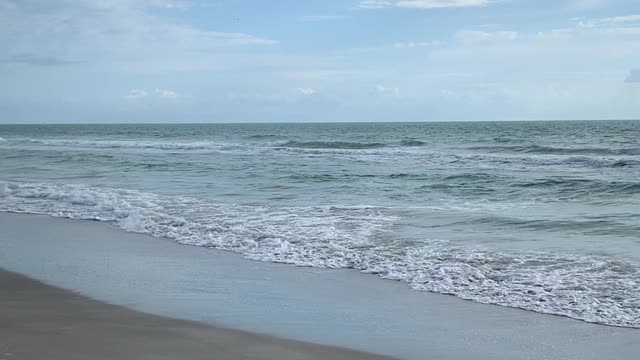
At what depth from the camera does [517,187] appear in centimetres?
1784

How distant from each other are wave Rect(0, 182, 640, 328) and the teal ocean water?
0.08 feet

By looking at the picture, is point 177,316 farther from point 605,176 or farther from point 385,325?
point 605,176

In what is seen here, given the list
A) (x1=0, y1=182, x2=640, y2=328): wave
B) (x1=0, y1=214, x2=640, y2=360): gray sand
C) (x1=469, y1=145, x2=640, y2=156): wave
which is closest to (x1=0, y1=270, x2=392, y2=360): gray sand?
(x1=0, y1=214, x2=640, y2=360): gray sand

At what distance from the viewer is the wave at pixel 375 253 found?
271 inches

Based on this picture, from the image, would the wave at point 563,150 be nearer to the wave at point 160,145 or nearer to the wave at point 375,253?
the wave at point 160,145

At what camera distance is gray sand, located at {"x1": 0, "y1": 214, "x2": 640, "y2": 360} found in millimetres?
5461

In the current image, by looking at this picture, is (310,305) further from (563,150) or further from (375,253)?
(563,150)

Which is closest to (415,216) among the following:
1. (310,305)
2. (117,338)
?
(310,305)

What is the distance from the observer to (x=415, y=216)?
1267cm

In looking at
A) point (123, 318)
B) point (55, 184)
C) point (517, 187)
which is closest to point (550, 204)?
point (517, 187)

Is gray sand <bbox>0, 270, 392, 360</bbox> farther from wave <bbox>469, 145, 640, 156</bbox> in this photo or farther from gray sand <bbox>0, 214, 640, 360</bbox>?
wave <bbox>469, 145, 640, 156</bbox>

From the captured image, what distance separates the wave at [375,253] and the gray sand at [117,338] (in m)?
2.50

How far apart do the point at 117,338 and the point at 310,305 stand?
78.7 inches

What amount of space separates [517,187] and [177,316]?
44.2ft
